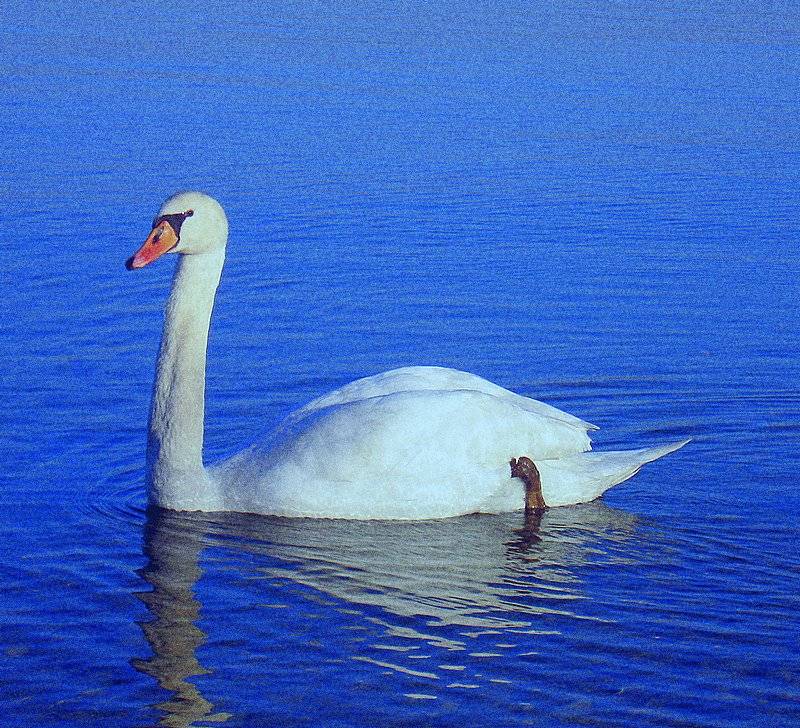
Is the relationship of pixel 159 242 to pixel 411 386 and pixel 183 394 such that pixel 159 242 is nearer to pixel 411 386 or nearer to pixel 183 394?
pixel 183 394

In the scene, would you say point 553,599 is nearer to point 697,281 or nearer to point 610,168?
point 697,281

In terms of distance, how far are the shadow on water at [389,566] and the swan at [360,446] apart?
11cm

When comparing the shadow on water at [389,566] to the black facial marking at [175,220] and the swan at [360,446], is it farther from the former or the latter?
the black facial marking at [175,220]

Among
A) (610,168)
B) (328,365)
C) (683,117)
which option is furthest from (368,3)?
(328,365)

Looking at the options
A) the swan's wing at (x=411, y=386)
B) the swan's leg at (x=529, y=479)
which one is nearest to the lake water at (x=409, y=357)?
the swan's leg at (x=529, y=479)

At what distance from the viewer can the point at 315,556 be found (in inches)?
297

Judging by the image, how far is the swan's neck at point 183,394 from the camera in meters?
8.21

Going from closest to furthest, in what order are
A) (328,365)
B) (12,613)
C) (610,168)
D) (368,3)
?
(12,613) → (328,365) → (610,168) → (368,3)

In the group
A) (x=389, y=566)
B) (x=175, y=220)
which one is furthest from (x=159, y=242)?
(x=389, y=566)

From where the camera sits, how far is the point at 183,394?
8328mm

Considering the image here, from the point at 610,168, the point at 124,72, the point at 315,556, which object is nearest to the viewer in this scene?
the point at 315,556

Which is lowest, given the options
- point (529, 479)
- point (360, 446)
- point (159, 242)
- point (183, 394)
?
point (529, 479)

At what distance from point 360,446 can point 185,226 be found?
152 centimetres

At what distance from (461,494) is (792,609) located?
196 centimetres
